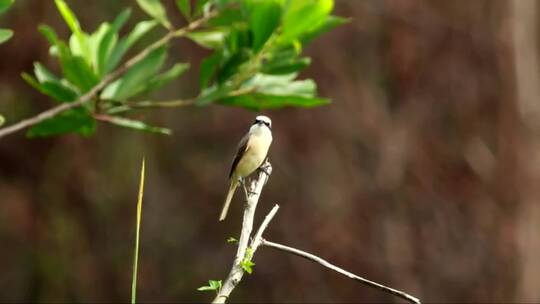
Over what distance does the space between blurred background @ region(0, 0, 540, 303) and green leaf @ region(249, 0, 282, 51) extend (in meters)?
4.07

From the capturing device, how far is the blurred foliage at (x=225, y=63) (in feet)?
6.65

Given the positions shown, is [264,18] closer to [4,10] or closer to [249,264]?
[4,10]

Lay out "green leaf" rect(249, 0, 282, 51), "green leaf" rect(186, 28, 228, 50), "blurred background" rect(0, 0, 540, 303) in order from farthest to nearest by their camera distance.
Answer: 1. "blurred background" rect(0, 0, 540, 303)
2. "green leaf" rect(186, 28, 228, 50)
3. "green leaf" rect(249, 0, 282, 51)

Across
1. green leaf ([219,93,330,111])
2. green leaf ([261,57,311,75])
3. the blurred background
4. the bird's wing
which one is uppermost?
green leaf ([261,57,311,75])

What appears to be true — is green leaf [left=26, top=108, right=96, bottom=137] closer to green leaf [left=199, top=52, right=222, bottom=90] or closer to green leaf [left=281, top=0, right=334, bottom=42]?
green leaf [left=199, top=52, right=222, bottom=90]

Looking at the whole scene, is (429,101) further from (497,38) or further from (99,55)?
(99,55)

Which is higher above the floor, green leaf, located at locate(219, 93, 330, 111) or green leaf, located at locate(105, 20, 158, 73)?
green leaf, located at locate(105, 20, 158, 73)

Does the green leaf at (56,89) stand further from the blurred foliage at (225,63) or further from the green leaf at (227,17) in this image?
the green leaf at (227,17)

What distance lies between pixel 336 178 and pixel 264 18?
4.61 m

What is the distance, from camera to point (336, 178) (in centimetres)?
657

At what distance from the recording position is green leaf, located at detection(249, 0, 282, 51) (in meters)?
2.00

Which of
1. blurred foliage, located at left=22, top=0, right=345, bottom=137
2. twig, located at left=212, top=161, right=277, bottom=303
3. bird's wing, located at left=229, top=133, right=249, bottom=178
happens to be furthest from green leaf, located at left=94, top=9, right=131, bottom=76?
twig, located at left=212, top=161, right=277, bottom=303

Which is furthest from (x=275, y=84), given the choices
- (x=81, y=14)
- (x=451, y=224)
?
(x=451, y=224)

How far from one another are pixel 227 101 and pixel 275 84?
113mm
